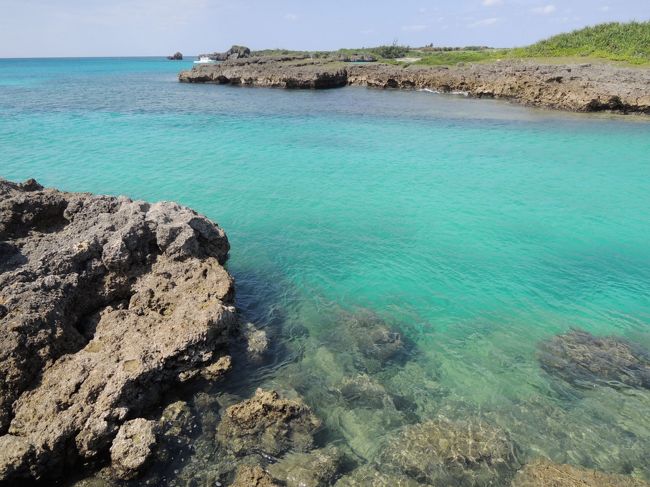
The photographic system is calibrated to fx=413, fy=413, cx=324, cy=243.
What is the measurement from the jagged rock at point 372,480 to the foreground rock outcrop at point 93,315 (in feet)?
10.8

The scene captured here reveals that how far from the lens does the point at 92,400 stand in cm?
702

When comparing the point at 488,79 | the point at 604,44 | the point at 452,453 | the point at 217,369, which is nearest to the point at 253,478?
the point at 217,369

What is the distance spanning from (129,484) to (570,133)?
33550 millimetres

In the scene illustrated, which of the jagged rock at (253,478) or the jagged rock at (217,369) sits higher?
the jagged rock at (217,369)

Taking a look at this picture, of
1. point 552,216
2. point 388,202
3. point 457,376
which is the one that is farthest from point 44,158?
point 552,216

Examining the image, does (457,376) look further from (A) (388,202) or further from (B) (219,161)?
(B) (219,161)

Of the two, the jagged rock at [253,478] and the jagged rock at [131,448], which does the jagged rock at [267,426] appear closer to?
the jagged rock at [253,478]

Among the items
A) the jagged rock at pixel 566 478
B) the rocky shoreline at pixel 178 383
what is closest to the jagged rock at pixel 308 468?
the rocky shoreline at pixel 178 383

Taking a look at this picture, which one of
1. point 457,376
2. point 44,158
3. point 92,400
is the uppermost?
point 44,158

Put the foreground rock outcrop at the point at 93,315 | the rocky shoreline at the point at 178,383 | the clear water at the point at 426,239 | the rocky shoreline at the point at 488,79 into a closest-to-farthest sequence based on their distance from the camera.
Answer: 1. the rocky shoreline at the point at 178,383
2. the foreground rock outcrop at the point at 93,315
3. the clear water at the point at 426,239
4. the rocky shoreline at the point at 488,79

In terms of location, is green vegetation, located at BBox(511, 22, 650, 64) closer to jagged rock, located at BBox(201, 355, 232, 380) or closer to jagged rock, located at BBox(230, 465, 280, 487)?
jagged rock, located at BBox(201, 355, 232, 380)

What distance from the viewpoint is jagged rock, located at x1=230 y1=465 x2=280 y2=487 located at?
6.21m

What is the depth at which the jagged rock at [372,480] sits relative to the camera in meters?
6.60

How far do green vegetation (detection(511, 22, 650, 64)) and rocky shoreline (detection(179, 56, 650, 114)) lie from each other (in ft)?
21.2
